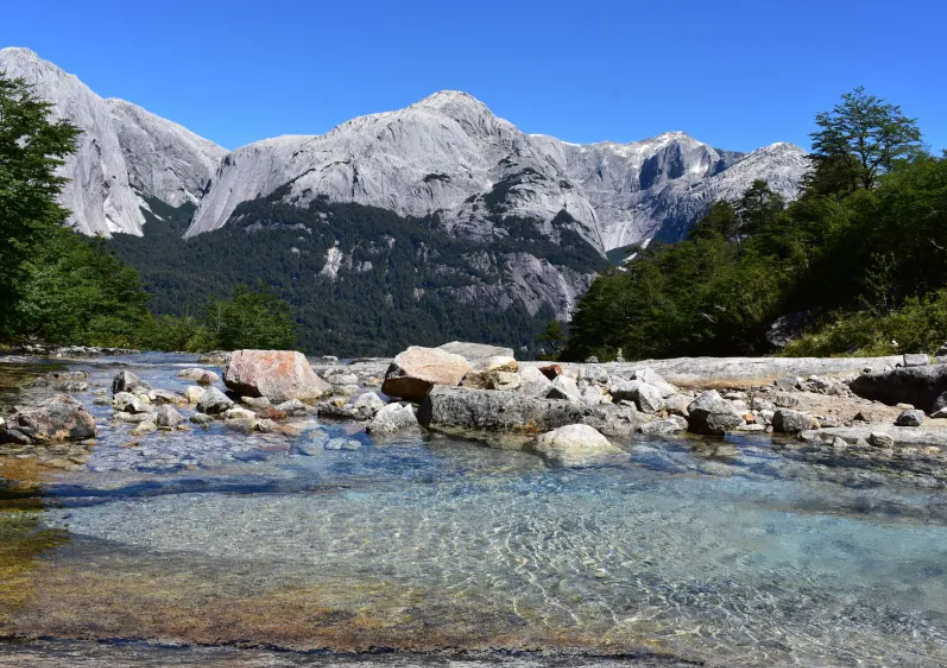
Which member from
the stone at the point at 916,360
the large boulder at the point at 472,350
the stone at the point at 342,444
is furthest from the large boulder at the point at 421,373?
the stone at the point at 916,360

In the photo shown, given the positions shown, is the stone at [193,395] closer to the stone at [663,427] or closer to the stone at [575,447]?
the stone at [575,447]

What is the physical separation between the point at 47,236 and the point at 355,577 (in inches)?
1388

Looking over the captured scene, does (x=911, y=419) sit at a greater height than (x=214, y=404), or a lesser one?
greater

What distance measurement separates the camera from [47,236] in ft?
108

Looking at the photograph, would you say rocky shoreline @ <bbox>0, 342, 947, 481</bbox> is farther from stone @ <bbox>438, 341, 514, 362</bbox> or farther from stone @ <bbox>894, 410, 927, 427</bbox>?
stone @ <bbox>438, 341, 514, 362</bbox>

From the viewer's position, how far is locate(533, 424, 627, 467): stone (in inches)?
442

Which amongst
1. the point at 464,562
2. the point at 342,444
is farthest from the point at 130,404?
the point at 464,562

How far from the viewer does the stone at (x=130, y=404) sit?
14211 mm

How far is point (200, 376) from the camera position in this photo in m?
23.9

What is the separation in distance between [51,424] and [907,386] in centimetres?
1852

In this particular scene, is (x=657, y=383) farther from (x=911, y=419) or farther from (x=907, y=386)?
(x=911, y=419)

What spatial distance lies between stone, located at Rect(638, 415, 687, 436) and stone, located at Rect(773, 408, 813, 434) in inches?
80.0

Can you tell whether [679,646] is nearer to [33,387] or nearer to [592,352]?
[33,387]

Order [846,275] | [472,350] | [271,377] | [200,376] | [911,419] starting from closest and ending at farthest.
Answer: [911,419] → [271,377] → [200,376] → [472,350] → [846,275]
